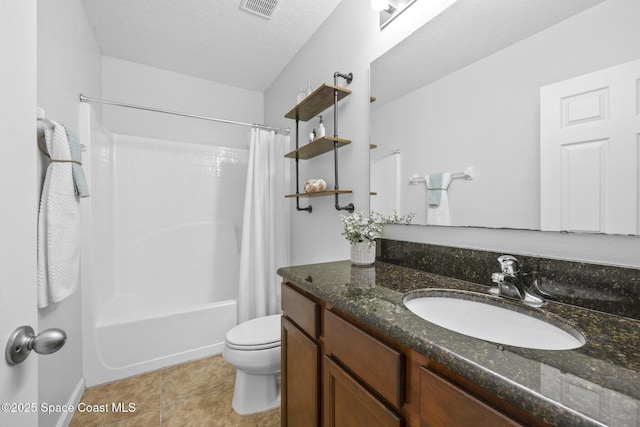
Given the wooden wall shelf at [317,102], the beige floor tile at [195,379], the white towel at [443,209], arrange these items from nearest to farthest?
the white towel at [443,209]
the wooden wall shelf at [317,102]
the beige floor tile at [195,379]

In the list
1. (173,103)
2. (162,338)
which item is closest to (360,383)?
(162,338)

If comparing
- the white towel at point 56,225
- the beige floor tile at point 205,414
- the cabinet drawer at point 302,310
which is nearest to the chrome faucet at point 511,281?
the cabinet drawer at point 302,310

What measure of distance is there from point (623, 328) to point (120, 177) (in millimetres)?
2881

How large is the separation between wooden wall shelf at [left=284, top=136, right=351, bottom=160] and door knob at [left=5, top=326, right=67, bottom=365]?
4.32 feet

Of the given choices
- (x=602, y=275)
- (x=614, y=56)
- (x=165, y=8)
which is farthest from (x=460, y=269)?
(x=165, y=8)

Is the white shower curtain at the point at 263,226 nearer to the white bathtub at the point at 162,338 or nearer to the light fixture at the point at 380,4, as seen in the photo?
the white bathtub at the point at 162,338

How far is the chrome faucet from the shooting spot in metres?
0.77

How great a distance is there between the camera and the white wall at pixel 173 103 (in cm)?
229

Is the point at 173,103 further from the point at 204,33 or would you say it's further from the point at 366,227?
the point at 366,227

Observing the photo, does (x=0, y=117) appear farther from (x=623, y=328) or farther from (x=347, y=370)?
(x=623, y=328)

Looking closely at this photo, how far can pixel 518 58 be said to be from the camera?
2.81 ft

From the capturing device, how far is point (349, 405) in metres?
0.76

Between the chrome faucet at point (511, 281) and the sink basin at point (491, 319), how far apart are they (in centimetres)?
5

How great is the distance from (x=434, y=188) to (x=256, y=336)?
125cm
